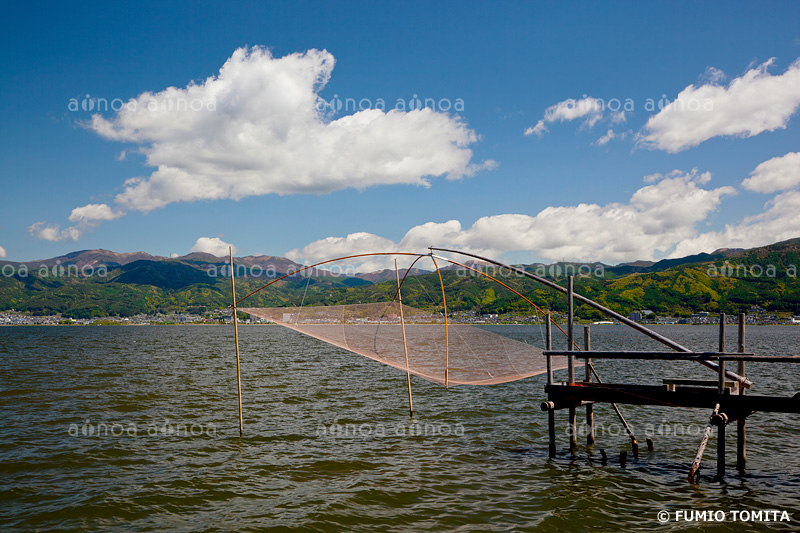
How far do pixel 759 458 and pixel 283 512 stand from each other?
45.9ft

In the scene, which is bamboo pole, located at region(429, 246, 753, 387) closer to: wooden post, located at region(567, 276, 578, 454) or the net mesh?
wooden post, located at region(567, 276, 578, 454)

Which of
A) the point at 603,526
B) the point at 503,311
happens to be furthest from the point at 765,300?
the point at 603,526

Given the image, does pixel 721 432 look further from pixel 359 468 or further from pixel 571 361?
pixel 359 468

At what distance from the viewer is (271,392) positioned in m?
29.0

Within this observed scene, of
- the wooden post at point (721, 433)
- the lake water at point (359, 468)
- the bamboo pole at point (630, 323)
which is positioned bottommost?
the lake water at point (359, 468)

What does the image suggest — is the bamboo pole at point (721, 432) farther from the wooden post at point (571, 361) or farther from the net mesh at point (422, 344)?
the net mesh at point (422, 344)

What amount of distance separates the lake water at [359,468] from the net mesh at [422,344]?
2478mm

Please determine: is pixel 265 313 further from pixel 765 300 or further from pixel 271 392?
pixel 765 300

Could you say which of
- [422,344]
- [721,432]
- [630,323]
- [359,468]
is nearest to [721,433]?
[721,432]

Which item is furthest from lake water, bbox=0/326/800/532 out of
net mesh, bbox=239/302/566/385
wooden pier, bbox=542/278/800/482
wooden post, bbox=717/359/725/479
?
net mesh, bbox=239/302/566/385

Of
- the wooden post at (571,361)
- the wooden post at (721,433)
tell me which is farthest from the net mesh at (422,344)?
the wooden post at (721,433)

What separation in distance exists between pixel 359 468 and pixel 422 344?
20.8 feet

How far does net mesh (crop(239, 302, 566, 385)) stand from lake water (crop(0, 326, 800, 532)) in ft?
8.13

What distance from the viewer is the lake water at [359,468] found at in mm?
10758
